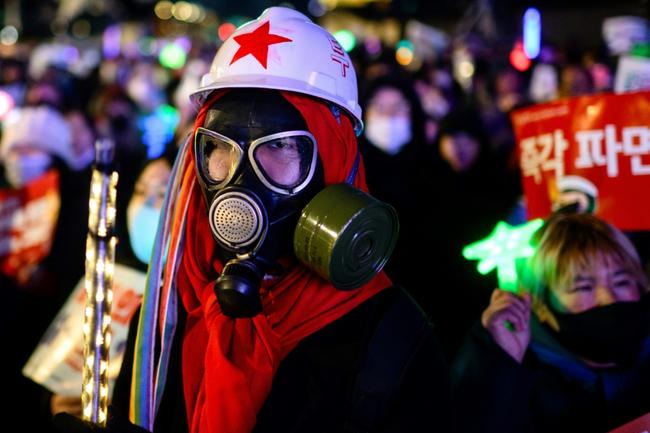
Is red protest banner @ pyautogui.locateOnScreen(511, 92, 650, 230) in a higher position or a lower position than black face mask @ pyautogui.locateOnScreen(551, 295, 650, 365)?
higher

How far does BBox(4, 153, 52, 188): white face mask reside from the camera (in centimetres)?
556

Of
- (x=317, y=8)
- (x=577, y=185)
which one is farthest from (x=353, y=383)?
(x=317, y=8)

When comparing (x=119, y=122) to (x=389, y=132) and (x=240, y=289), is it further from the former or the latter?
(x=240, y=289)

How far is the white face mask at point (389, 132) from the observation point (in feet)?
18.4

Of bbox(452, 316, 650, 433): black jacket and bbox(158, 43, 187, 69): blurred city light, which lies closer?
bbox(452, 316, 650, 433): black jacket

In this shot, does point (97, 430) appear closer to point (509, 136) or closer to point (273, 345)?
point (273, 345)

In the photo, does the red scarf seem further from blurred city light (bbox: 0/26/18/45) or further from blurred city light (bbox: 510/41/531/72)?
blurred city light (bbox: 0/26/18/45)

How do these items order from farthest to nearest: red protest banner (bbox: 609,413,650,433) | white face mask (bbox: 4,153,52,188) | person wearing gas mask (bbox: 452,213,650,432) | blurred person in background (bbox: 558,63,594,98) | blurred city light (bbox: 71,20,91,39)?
1. blurred city light (bbox: 71,20,91,39)
2. blurred person in background (bbox: 558,63,594,98)
3. white face mask (bbox: 4,153,52,188)
4. person wearing gas mask (bbox: 452,213,650,432)
5. red protest banner (bbox: 609,413,650,433)

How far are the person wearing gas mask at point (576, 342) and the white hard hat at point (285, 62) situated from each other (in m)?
0.98

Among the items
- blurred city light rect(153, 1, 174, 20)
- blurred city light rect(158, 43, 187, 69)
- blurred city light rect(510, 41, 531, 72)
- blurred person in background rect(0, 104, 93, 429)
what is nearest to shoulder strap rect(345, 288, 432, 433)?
blurred person in background rect(0, 104, 93, 429)

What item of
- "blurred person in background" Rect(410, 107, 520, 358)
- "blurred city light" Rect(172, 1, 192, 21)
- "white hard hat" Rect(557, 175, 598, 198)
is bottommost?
"blurred person in background" Rect(410, 107, 520, 358)

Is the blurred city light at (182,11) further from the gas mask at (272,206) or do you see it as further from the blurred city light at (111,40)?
the gas mask at (272,206)

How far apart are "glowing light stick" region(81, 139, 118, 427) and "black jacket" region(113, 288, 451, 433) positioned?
434 millimetres

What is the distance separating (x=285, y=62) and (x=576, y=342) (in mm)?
1488
